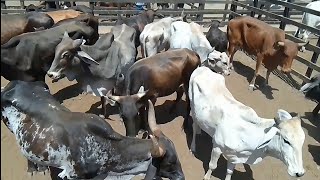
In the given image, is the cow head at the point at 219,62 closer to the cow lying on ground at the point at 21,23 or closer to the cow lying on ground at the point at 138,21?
the cow lying on ground at the point at 138,21

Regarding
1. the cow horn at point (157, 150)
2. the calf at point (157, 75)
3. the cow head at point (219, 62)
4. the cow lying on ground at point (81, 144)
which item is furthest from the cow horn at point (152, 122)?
the cow head at point (219, 62)

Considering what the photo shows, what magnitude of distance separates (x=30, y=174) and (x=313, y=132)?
228 inches

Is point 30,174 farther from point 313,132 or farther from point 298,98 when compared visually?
point 298,98

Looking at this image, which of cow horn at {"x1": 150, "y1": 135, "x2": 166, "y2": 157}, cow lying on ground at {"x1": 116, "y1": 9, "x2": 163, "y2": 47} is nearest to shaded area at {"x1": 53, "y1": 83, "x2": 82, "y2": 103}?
cow lying on ground at {"x1": 116, "y1": 9, "x2": 163, "y2": 47}

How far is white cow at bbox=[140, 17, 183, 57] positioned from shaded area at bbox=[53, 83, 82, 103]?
1.90m

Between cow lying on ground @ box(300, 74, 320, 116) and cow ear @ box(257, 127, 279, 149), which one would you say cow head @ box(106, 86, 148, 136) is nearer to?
cow ear @ box(257, 127, 279, 149)

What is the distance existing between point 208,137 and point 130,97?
7.11ft

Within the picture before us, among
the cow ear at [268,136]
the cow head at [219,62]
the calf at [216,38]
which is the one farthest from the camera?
the calf at [216,38]

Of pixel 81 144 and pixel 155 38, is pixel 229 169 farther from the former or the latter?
pixel 155 38

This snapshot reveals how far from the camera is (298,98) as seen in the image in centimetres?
862

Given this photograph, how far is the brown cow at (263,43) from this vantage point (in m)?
8.01

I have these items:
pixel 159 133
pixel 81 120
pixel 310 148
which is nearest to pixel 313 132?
pixel 310 148

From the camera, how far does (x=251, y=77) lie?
9680 mm

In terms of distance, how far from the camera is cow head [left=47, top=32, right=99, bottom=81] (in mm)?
6086
